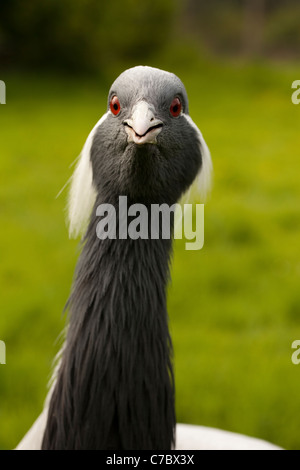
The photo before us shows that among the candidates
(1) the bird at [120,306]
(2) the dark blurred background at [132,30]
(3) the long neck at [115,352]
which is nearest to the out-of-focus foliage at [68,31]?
(2) the dark blurred background at [132,30]

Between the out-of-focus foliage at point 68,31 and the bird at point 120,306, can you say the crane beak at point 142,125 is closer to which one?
the bird at point 120,306

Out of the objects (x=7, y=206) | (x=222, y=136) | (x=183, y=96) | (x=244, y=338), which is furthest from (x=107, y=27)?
(x=183, y=96)

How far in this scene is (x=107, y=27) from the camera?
37.6ft

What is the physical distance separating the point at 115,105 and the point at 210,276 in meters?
3.00

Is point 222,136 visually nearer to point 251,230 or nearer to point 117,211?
point 251,230

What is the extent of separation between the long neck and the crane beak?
1.26 ft

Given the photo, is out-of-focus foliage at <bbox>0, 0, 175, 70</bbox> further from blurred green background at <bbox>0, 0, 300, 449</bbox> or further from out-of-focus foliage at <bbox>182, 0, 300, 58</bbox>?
out-of-focus foliage at <bbox>182, 0, 300, 58</bbox>

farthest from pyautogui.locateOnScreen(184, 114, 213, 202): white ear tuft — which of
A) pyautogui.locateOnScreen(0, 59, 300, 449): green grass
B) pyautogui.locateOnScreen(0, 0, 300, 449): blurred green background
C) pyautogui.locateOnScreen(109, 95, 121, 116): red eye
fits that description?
pyautogui.locateOnScreen(0, 0, 300, 449): blurred green background

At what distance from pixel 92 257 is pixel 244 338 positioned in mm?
2275

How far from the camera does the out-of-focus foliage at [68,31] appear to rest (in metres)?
10.3

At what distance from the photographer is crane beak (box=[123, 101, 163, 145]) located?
1.73 m

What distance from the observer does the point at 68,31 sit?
10539 millimetres

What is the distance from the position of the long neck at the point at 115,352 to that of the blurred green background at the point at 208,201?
0.90 metres
